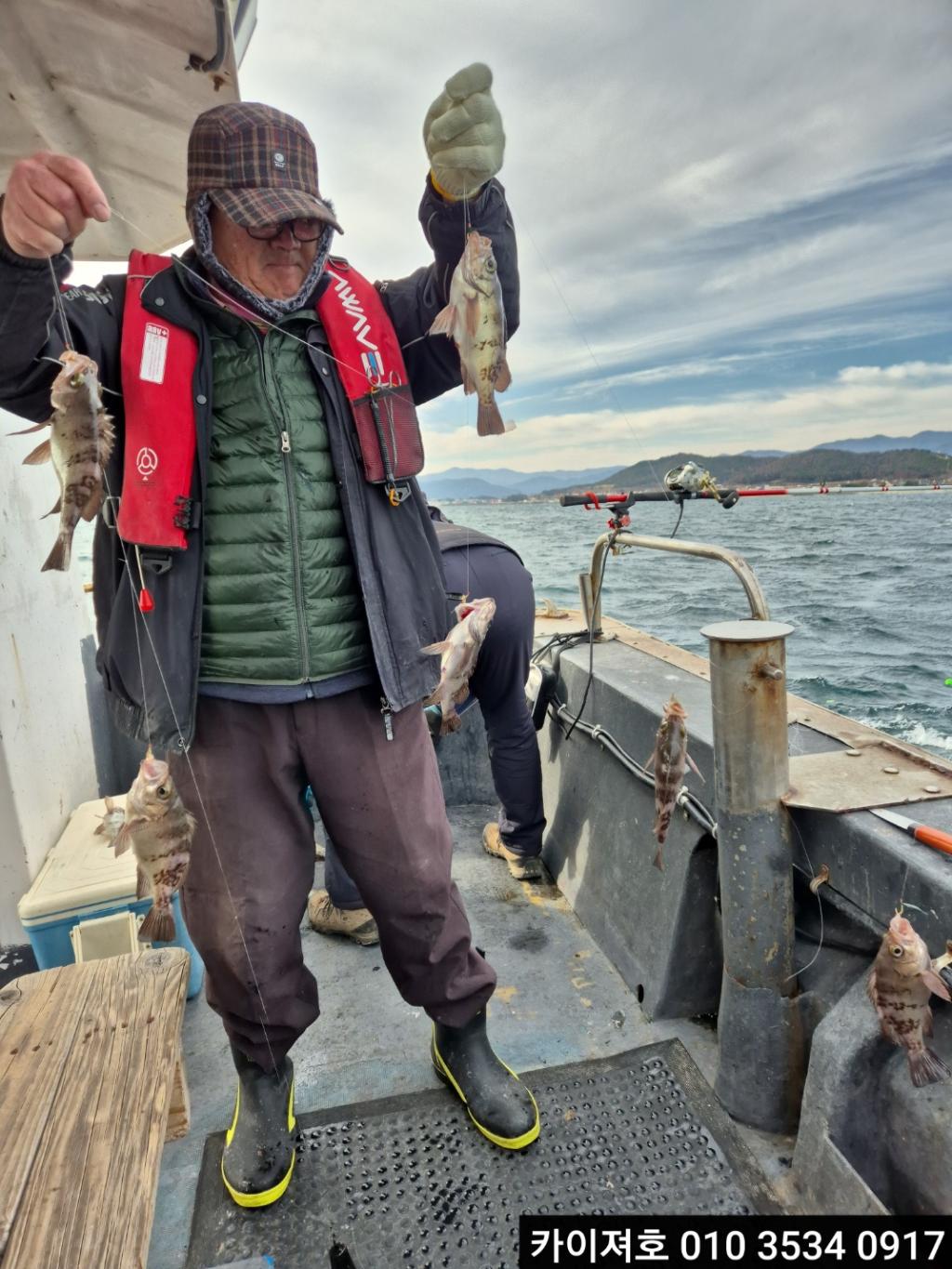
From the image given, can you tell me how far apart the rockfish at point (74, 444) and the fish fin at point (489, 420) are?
3.03ft

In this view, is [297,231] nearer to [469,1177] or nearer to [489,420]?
[489,420]

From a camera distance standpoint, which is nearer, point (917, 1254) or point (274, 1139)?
point (917, 1254)

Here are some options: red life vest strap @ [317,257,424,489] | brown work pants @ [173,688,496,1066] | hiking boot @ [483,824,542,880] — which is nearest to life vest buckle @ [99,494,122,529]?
brown work pants @ [173,688,496,1066]

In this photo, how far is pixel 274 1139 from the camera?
7.92ft

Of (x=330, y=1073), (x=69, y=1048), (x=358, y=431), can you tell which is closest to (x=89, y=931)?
(x=69, y=1048)

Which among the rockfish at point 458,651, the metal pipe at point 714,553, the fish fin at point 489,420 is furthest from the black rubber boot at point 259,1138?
the metal pipe at point 714,553

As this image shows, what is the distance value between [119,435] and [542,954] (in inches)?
111

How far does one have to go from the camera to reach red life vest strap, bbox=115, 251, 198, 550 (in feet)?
6.33

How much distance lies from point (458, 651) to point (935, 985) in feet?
4.85

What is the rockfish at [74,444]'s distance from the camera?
1607mm

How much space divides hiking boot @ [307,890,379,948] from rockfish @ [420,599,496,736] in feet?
5.59

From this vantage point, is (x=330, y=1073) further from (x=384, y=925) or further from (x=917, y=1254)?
(x=917, y=1254)

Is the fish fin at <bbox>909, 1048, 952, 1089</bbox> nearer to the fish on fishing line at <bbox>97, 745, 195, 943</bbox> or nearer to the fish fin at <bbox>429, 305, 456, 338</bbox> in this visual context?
the fish on fishing line at <bbox>97, 745, 195, 943</bbox>

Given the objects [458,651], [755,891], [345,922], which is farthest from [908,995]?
[345,922]
